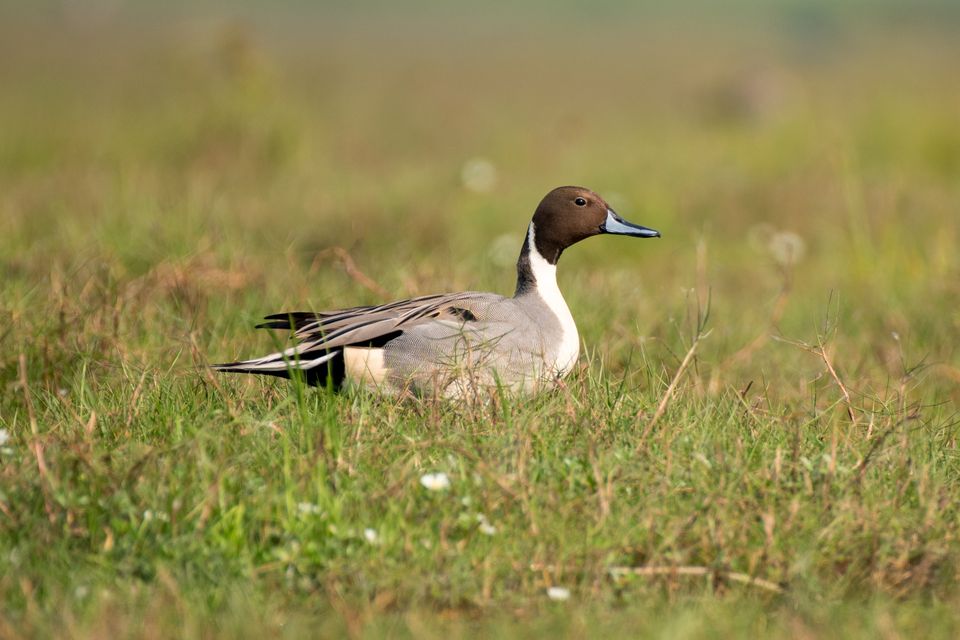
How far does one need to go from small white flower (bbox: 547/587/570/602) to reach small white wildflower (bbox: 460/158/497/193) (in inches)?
232

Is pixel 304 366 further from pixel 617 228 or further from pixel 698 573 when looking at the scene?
pixel 698 573

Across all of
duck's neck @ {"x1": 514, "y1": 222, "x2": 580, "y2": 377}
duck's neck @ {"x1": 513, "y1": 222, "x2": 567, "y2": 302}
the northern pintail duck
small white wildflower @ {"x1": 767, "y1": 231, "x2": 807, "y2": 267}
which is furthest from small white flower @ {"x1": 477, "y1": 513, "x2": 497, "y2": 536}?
small white wildflower @ {"x1": 767, "y1": 231, "x2": 807, "y2": 267}

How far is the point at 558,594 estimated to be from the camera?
2781mm

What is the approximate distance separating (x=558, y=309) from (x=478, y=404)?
71 cm

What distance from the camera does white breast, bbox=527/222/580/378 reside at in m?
4.03

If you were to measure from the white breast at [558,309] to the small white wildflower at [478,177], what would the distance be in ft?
13.8

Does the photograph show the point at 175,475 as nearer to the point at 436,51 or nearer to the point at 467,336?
the point at 467,336

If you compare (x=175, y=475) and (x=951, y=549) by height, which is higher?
(x=175, y=475)

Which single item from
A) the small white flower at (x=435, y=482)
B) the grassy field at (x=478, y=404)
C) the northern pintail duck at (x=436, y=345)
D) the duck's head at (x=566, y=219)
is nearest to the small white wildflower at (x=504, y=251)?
the grassy field at (x=478, y=404)

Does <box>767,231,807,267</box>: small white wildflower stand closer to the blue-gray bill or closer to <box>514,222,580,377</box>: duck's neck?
the blue-gray bill

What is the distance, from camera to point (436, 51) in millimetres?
41438

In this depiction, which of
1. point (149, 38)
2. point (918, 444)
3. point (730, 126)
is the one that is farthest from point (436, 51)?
point (918, 444)

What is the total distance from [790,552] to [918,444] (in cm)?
68

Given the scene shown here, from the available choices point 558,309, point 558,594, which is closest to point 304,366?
point 558,309
